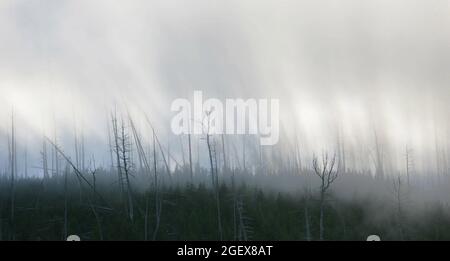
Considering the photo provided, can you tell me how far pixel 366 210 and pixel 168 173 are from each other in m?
3.13

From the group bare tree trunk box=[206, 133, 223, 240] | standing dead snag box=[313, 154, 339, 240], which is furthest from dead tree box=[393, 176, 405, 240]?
bare tree trunk box=[206, 133, 223, 240]

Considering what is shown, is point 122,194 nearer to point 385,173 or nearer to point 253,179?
point 253,179

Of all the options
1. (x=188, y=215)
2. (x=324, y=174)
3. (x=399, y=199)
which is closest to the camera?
(x=324, y=174)

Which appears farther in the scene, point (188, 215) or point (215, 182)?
point (188, 215)

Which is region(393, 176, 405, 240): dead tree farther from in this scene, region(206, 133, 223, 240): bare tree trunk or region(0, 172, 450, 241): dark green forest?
region(206, 133, 223, 240): bare tree trunk

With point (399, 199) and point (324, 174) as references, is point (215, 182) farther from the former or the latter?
point (399, 199)

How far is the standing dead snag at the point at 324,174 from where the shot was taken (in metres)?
6.63

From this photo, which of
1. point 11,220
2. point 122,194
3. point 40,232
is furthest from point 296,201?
point 11,220

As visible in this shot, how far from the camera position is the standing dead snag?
6629 millimetres

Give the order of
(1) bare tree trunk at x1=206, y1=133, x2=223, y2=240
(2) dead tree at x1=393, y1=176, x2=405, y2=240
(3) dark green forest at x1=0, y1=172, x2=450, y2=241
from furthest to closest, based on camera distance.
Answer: (2) dead tree at x1=393, y1=176, x2=405, y2=240 → (3) dark green forest at x1=0, y1=172, x2=450, y2=241 → (1) bare tree trunk at x1=206, y1=133, x2=223, y2=240

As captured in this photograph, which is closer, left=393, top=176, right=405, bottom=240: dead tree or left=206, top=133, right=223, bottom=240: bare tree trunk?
left=206, top=133, right=223, bottom=240: bare tree trunk

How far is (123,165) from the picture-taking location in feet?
22.9

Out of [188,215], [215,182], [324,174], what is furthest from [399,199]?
[188,215]

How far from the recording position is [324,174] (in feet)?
22.1
